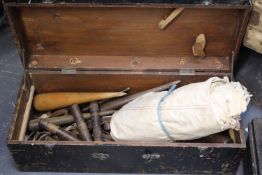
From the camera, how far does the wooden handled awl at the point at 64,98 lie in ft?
5.43

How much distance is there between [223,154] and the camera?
4.61 ft

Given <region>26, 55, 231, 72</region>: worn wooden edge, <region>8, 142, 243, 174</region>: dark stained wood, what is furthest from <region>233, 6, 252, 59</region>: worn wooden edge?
<region>8, 142, 243, 174</region>: dark stained wood

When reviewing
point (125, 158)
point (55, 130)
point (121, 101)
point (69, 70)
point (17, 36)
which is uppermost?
point (17, 36)

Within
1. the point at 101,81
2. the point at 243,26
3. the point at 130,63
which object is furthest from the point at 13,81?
the point at 243,26

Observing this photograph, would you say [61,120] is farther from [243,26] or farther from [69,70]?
[243,26]

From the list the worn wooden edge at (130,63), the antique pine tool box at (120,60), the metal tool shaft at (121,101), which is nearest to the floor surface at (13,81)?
the antique pine tool box at (120,60)

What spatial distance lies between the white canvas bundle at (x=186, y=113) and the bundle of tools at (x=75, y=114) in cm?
9

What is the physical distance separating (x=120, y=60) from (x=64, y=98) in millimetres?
265

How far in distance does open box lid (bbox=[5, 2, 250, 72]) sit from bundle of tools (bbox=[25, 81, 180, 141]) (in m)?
0.12

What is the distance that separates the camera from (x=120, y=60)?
1.64 m

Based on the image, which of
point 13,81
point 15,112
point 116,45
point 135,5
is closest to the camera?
point 135,5

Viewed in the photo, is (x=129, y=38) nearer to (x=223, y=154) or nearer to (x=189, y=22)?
(x=189, y=22)

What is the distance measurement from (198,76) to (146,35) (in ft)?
0.83

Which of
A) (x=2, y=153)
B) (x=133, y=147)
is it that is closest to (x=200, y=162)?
(x=133, y=147)
